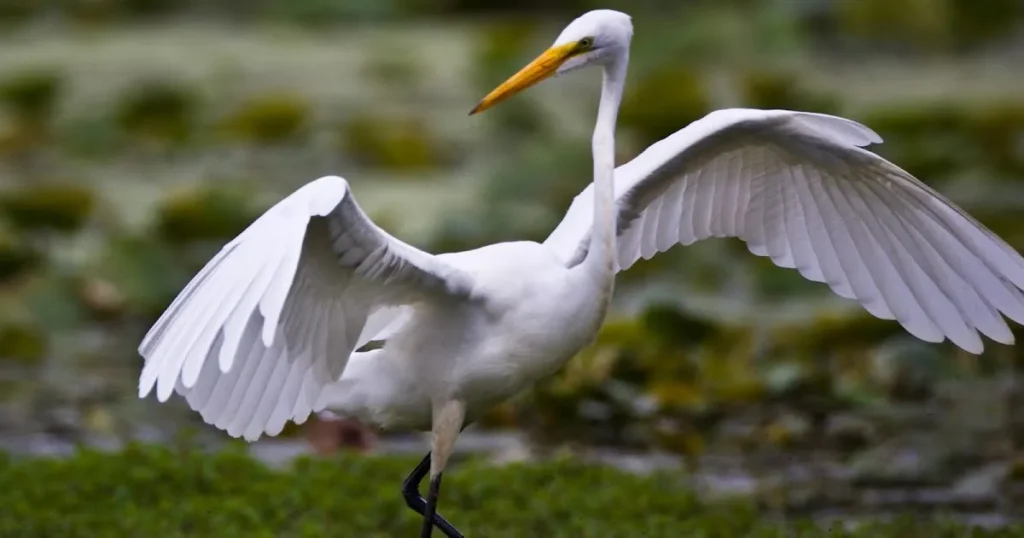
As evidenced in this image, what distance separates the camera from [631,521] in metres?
5.11

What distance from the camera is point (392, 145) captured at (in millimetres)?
10516

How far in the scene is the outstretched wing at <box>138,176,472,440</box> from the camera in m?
3.42

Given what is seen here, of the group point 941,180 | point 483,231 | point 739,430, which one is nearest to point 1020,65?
point 941,180

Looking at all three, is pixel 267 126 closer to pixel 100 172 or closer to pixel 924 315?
pixel 100 172

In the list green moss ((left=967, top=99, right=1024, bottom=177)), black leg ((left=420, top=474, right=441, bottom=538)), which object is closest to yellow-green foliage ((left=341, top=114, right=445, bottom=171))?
green moss ((left=967, top=99, right=1024, bottom=177))

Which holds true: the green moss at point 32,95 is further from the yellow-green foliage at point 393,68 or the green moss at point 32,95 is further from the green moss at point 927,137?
the green moss at point 927,137

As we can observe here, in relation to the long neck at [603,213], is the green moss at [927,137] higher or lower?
lower

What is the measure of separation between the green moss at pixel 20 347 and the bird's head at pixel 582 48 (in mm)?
4208

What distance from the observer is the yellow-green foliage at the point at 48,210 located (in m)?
9.18

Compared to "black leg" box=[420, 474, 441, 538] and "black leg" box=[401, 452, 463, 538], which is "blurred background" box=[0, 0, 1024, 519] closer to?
"black leg" box=[401, 452, 463, 538]

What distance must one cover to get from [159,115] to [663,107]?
11.0ft

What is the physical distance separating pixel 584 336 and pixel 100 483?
1.95 metres

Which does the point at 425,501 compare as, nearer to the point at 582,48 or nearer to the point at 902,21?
the point at 582,48

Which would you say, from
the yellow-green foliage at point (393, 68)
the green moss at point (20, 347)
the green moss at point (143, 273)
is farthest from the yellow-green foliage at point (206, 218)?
the yellow-green foliage at point (393, 68)
